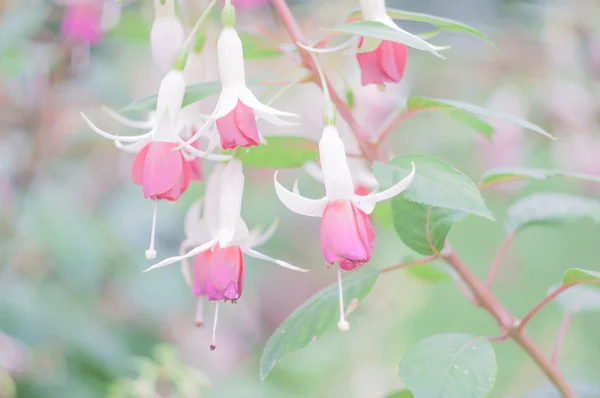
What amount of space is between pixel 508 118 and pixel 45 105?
0.91 meters

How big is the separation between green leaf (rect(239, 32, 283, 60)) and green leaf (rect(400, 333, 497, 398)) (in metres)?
0.28

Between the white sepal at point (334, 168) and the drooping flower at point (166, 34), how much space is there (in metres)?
0.15

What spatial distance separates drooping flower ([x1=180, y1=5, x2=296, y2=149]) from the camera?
0.47 metres

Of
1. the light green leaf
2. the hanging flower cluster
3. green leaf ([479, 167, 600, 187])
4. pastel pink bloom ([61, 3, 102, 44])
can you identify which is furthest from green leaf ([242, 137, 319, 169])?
pastel pink bloom ([61, 3, 102, 44])

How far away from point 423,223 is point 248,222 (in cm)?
103

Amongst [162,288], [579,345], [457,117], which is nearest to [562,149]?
Answer: [579,345]

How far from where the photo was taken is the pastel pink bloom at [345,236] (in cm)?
45

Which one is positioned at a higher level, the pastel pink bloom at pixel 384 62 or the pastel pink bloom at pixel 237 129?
the pastel pink bloom at pixel 384 62

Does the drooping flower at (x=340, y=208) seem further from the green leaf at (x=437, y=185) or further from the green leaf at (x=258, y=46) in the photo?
the green leaf at (x=258, y=46)

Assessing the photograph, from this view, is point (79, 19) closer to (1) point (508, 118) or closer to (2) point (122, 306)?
(2) point (122, 306)

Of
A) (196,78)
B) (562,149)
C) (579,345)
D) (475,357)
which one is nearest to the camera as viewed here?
(475,357)

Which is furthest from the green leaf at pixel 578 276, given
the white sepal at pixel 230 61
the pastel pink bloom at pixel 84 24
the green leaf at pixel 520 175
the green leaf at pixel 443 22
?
the pastel pink bloom at pixel 84 24

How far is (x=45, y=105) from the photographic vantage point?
1181mm

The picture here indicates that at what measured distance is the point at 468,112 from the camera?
53cm
